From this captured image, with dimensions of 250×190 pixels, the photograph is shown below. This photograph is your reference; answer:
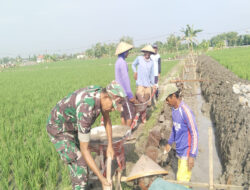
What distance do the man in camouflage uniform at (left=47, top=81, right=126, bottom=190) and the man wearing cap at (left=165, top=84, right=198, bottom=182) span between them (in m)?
0.68

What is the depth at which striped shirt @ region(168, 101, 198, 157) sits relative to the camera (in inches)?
84.5

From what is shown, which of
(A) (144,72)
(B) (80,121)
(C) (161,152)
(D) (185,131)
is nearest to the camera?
(B) (80,121)

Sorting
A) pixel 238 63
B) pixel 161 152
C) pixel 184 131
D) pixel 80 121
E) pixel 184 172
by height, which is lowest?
pixel 161 152

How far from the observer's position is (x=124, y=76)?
3754 mm

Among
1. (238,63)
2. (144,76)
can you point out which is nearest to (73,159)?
(144,76)

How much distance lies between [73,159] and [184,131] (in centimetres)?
122

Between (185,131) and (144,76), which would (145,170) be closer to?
(185,131)

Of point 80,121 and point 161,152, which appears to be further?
point 161,152

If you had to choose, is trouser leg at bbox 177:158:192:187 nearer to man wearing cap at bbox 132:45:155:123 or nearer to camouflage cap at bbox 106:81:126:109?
camouflage cap at bbox 106:81:126:109

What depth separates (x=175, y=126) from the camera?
2.32 metres

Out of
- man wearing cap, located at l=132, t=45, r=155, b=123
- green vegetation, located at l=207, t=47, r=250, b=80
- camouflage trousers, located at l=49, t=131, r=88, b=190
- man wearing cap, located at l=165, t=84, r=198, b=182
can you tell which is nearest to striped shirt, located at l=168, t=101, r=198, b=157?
man wearing cap, located at l=165, t=84, r=198, b=182

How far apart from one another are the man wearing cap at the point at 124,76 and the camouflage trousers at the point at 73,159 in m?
1.78

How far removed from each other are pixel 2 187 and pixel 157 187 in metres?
2.12

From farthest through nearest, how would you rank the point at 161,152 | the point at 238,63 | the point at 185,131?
the point at 238,63
the point at 161,152
the point at 185,131
